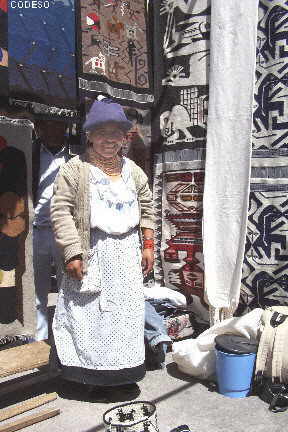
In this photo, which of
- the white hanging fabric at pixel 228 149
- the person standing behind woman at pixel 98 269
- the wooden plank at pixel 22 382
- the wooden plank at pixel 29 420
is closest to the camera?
the wooden plank at pixel 29 420

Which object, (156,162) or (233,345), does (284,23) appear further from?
(233,345)

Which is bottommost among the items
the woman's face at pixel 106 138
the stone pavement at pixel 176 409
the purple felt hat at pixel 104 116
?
the stone pavement at pixel 176 409

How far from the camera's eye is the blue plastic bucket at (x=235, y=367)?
342cm

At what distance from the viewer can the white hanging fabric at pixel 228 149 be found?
4.11m

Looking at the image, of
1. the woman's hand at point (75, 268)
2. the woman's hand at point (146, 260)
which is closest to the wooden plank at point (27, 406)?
the woman's hand at point (75, 268)

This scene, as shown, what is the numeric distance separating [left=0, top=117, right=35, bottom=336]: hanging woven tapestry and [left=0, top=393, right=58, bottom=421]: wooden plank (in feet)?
2.07

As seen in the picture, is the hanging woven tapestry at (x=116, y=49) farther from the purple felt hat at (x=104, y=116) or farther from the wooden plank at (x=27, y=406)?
the wooden plank at (x=27, y=406)

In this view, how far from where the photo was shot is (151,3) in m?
4.87

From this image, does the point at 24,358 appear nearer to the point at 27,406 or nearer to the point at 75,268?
the point at 27,406

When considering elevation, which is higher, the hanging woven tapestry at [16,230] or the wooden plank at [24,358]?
the hanging woven tapestry at [16,230]

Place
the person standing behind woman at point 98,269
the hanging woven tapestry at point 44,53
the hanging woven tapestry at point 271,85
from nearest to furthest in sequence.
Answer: the person standing behind woman at point 98,269 → the hanging woven tapestry at point 44,53 → the hanging woven tapestry at point 271,85

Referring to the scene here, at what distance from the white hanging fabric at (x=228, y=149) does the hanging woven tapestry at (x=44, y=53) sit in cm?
123

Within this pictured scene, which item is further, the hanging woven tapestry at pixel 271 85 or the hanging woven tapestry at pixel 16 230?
the hanging woven tapestry at pixel 271 85

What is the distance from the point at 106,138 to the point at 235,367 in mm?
1805
